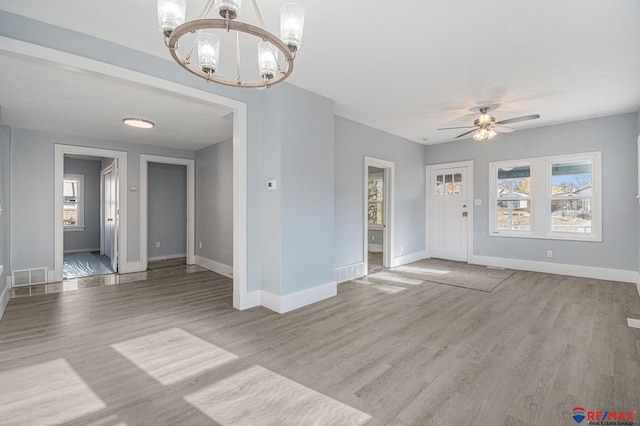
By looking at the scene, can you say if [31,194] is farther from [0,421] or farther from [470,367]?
[470,367]

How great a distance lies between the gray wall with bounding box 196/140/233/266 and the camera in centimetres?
555

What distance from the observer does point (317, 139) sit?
12.9 ft

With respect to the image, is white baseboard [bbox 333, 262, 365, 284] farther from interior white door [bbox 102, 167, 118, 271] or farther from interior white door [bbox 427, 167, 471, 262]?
interior white door [bbox 102, 167, 118, 271]

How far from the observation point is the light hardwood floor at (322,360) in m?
1.83

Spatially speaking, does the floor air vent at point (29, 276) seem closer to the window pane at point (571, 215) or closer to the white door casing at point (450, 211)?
the white door casing at point (450, 211)

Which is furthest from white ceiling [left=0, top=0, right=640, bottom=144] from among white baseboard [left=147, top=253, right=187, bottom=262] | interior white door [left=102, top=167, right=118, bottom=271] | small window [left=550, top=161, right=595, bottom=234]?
white baseboard [left=147, top=253, right=187, bottom=262]

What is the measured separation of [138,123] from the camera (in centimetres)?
449

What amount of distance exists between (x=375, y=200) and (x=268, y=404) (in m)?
7.27

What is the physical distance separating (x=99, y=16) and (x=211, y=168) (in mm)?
3872

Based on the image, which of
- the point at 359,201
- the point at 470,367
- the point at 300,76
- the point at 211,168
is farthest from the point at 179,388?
the point at 211,168

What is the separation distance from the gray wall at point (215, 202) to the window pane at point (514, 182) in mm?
5330

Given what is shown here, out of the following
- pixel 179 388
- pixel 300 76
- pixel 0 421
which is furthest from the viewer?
pixel 300 76

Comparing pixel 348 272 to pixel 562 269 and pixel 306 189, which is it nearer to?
pixel 306 189

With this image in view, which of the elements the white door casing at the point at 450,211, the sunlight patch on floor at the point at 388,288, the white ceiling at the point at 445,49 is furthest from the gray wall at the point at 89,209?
the white door casing at the point at 450,211
